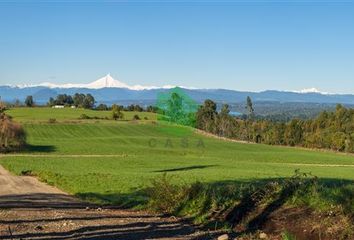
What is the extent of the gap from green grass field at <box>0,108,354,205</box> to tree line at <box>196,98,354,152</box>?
17.1 meters

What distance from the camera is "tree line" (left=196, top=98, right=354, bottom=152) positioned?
115325mm

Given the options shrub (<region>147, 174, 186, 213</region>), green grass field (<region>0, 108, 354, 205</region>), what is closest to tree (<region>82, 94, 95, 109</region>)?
green grass field (<region>0, 108, 354, 205</region>)

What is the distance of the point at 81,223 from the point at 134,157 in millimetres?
51716

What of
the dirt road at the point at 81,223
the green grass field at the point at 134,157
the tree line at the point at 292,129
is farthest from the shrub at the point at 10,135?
the dirt road at the point at 81,223

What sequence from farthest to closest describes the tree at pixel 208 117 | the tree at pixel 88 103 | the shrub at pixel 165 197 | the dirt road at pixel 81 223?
the tree at pixel 88 103 → the tree at pixel 208 117 → the shrub at pixel 165 197 → the dirt road at pixel 81 223

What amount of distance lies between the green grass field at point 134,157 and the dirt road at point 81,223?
3.51 metres

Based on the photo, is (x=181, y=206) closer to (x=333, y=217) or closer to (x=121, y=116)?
(x=333, y=217)

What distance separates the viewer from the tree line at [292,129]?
378ft

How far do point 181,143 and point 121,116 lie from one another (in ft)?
146

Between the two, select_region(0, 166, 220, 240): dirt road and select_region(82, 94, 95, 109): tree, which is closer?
select_region(0, 166, 220, 240): dirt road

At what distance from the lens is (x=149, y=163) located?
176 ft

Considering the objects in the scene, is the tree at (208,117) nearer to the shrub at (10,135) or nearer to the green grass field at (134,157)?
the green grass field at (134,157)

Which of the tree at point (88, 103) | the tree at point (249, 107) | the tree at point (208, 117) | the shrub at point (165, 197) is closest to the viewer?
the shrub at point (165, 197)

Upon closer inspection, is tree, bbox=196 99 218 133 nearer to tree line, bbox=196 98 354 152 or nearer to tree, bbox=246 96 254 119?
tree line, bbox=196 98 354 152
